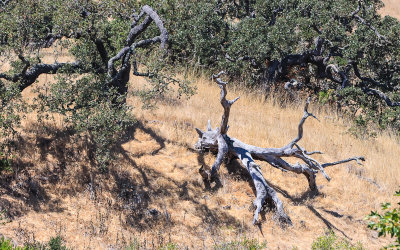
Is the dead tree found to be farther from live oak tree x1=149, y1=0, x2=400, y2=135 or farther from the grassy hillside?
live oak tree x1=149, y1=0, x2=400, y2=135

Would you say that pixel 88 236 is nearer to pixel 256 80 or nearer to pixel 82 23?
pixel 82 23

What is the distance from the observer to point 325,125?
608 inches

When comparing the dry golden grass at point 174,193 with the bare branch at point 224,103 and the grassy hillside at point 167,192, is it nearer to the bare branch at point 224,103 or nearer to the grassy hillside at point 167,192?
the grassy hillside at point 167,192

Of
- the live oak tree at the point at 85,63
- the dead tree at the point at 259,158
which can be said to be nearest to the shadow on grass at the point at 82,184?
the live oak tree at the point at 85,63

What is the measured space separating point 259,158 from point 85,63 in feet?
15.1

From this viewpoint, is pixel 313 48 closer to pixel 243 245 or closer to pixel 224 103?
pixel 224 103

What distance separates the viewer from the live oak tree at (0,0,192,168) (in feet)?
31.7

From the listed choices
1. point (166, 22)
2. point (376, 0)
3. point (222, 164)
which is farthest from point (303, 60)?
point (222, 164)

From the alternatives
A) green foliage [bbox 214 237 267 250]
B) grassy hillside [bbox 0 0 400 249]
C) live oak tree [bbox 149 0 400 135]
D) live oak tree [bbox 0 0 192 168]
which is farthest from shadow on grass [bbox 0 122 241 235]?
live oak tree [bbox 149 0 400 135]

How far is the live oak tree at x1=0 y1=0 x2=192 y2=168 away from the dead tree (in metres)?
1.32

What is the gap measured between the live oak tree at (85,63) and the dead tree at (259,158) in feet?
4.32

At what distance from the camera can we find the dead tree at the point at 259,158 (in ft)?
34.0

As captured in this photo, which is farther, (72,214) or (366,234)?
(366,234)

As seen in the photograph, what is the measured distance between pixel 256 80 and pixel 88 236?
10583 mm
